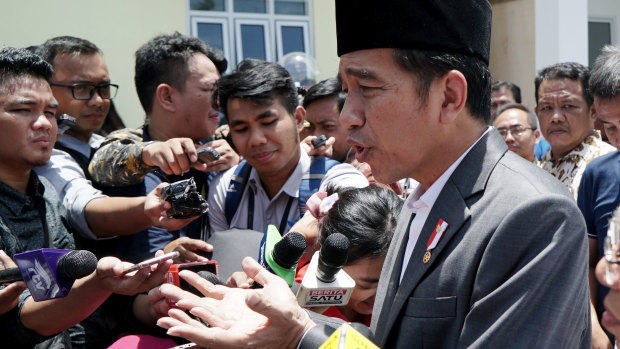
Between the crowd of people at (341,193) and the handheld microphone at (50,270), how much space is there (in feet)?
0.54

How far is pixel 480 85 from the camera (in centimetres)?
176

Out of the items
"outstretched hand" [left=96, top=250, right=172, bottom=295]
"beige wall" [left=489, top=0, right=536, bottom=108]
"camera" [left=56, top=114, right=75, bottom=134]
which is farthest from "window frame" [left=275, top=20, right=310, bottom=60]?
"outstretched hand" [left=96, top=250, right=172, bottom=295]

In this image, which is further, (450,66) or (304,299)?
(304,299)

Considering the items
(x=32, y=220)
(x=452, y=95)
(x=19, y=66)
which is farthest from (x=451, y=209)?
(x=19, y=66)

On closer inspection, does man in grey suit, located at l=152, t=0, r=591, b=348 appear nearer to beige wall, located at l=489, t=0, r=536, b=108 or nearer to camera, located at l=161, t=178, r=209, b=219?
camera, located at l=161, t=178, r=209, b=219

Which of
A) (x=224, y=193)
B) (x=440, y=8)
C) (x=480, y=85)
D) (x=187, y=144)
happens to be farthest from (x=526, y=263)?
(x=224, y=193)

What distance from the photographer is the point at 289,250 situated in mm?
1979

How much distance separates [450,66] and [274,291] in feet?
2.46

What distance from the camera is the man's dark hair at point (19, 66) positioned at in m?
2.95

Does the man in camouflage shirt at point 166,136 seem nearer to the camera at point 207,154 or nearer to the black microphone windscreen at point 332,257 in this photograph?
the camera at point 207,154

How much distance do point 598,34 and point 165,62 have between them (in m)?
9.41

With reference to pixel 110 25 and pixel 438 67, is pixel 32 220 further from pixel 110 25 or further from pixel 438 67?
pixel 110 25

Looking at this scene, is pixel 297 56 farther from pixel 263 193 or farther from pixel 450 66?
pixel 450 66

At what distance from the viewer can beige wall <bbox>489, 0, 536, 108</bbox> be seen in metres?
9.34
